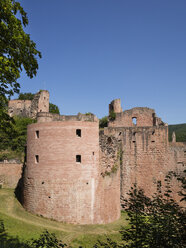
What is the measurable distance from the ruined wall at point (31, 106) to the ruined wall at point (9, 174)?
61.4 ft

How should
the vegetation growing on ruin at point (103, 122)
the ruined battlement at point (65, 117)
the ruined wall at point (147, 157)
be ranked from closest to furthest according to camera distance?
the ruined wall at point (147, 157)
the ruined battlement at point (65, 117)
the vegetation growing on ruin at point (103, 122)

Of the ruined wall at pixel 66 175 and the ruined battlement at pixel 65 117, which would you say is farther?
the ruined battlement at pixel 65 117

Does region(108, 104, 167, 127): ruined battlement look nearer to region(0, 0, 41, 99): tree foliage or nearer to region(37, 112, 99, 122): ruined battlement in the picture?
region(37, 112, 99, 122): ruined battlement

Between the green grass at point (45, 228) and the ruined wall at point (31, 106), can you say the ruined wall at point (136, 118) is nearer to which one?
the green grass at point (45, 228)

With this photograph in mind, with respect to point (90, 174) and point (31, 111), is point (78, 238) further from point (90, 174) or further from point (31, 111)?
point (31, 111)

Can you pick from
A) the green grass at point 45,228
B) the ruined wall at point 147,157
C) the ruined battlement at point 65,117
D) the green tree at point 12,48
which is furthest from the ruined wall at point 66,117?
the green tree at point 12,48

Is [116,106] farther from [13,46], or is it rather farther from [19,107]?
[13,46]

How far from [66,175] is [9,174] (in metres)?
9.12

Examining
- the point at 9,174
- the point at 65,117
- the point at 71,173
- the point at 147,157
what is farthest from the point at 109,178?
the point at 65,117

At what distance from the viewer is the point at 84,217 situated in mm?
15141

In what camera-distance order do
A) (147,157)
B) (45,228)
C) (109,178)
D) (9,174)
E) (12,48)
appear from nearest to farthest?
(12,48) < (45,228) < (109,178) < (9,174) < (147,157)

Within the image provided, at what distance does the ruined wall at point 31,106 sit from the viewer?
130 ft

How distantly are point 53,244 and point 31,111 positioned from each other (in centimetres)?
3669

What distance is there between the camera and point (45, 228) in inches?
502
